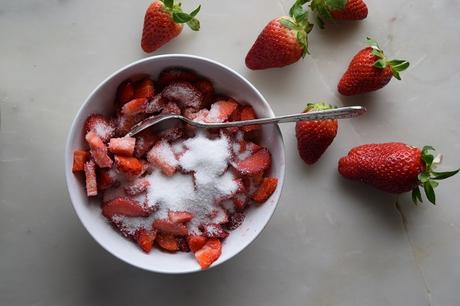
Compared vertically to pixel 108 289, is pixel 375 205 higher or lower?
higher

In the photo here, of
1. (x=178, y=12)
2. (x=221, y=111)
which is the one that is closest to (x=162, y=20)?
(x=178, y=12)

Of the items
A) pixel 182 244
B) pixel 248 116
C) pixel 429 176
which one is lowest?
pixel 182 244

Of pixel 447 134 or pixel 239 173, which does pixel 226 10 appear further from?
pixel 447 134

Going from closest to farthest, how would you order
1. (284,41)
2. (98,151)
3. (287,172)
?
(98,151), (284,41), (287,172)

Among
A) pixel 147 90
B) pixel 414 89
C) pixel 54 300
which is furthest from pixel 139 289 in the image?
pixel 414 89

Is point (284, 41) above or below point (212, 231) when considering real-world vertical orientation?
above

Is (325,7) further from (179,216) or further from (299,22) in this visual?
(179,216)

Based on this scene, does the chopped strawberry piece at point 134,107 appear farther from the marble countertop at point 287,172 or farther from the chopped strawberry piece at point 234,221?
the chopped strawberry piece at point 234,221
